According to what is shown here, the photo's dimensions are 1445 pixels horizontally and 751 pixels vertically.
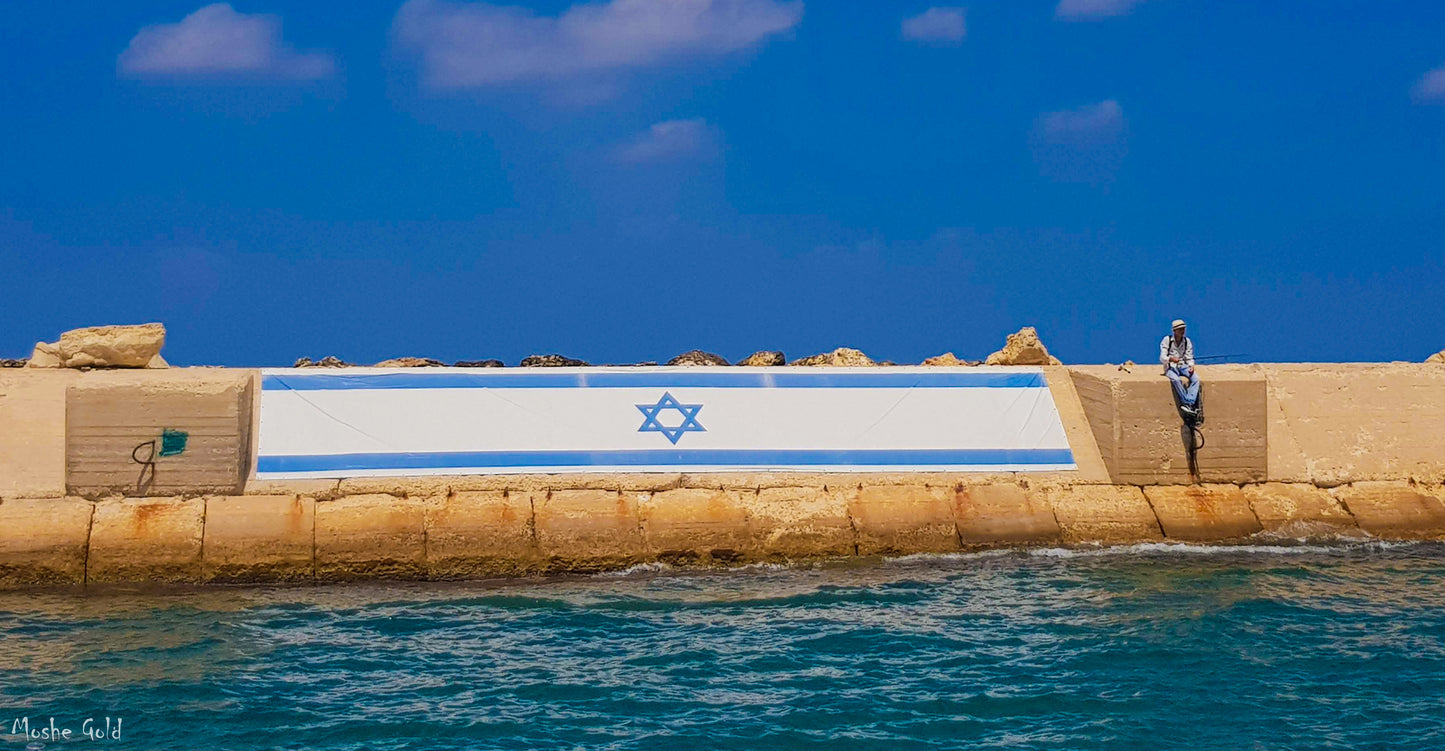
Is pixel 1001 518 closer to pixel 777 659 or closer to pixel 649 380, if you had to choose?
pixel 649 380

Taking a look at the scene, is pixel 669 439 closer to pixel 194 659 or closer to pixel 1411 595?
pixel 194 659

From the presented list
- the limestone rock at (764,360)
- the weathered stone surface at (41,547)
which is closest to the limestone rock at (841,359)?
the limestone rock at (764,360)

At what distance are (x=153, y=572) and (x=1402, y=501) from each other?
1367 cm

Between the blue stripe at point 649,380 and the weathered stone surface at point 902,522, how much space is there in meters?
1.75

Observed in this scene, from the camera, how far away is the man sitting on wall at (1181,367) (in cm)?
1463

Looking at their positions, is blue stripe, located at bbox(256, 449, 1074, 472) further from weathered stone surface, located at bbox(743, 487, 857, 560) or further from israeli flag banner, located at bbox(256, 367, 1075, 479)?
weathered stone surface, located at bbox(743, 487, 857, 560)

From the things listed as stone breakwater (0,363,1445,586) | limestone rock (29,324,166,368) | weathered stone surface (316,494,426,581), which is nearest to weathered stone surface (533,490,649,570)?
stone breakwater (0,363,1445,586)

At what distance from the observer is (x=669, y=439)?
14227 mm

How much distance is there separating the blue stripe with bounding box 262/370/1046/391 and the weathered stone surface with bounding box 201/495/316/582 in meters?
1.87

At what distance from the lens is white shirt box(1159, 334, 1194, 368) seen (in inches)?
587

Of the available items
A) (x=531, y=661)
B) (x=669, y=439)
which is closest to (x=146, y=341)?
(x=669, y=439)

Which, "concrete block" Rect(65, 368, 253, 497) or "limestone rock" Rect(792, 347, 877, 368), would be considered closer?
"concrete block" Rect(65, 368, 253, 497)

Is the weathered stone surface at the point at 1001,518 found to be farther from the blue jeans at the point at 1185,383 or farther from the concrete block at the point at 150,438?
the concrete block at the point at 150,438

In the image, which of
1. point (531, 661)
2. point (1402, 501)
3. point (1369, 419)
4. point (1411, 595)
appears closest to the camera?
point (531, 661)
